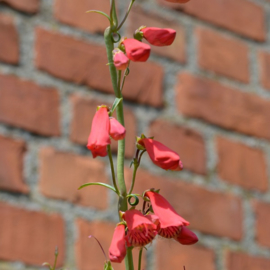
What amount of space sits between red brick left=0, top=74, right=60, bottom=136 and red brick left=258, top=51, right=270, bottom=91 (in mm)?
341

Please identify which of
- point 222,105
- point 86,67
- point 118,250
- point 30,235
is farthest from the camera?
point 222,105

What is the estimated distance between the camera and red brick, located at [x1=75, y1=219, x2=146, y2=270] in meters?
0.70

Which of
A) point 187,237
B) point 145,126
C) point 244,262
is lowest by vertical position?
point 244,262

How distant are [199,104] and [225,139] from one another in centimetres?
6

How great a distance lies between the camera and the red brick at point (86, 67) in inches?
29.8

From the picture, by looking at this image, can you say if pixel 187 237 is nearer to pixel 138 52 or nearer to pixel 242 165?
pixel 138 52

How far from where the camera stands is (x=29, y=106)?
2.38ft

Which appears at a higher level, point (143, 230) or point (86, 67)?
point (143, 230)

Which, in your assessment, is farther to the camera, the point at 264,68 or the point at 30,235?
the point at 264,68

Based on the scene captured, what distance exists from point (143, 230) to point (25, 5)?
20.0 inches

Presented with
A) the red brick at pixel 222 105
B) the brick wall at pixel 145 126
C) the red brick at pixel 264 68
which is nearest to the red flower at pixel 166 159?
the brick wall at pixel 145 126

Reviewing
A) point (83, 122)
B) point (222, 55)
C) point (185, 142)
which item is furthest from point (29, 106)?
point (222, 55)

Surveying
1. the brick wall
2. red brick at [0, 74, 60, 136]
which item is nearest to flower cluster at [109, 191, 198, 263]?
the brick wall

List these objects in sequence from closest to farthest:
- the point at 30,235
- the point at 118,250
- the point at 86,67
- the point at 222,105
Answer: the point at 118,250, the point at 30,235, the point at 86,67, the point at 222,105
